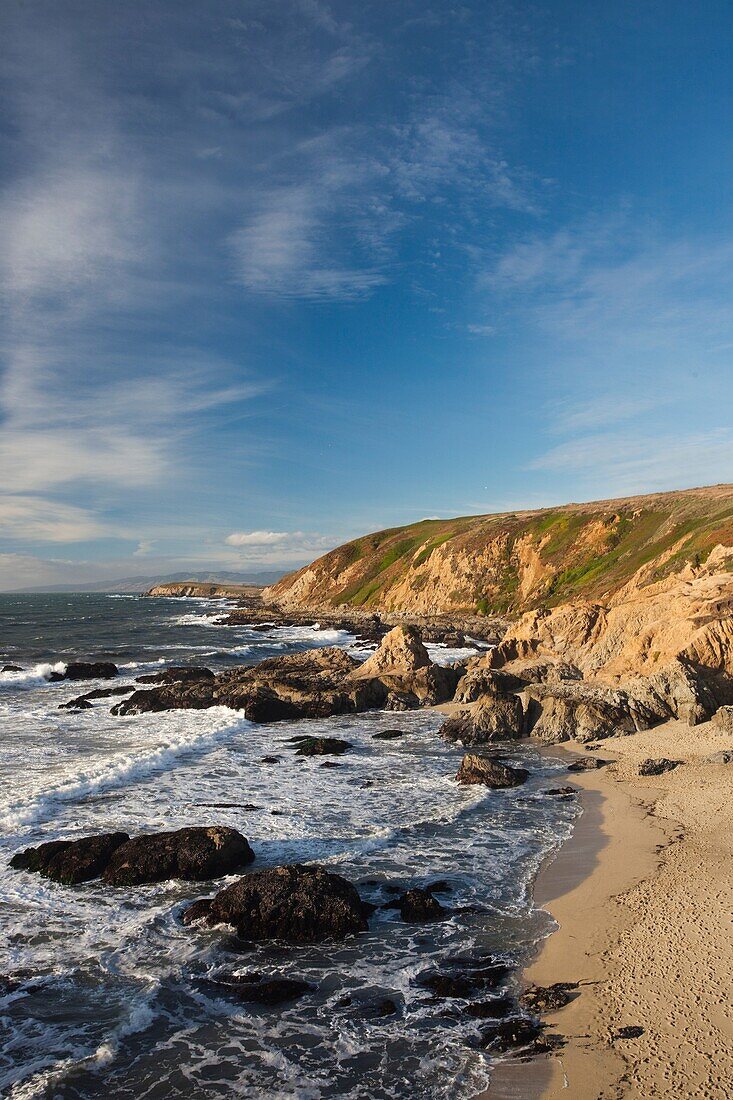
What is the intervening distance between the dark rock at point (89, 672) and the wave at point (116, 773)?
1915 centimetres

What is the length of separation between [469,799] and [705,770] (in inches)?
311

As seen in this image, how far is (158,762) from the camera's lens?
2464 centimetres

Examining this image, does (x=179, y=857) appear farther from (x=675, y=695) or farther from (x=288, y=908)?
(x=675, y=695)

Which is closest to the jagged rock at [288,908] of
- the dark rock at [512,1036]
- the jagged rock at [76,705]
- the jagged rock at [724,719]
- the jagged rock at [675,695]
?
the dark rock at [512,1036]

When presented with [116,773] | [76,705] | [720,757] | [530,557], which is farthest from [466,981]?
[530,557]

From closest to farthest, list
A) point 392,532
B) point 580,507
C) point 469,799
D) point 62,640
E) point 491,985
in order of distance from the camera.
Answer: point 491,985
point 469,799
point 62,640
point 580,507
point 392,532

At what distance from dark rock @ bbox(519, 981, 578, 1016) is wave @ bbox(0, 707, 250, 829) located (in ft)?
47.7

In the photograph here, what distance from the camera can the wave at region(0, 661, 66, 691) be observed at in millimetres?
44750

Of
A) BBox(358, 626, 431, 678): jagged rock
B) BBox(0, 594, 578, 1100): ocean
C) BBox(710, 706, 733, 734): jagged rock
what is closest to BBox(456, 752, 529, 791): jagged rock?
BBox(0, 594, 578, 1100): ocean

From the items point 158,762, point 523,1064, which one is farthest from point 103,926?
point 158,762

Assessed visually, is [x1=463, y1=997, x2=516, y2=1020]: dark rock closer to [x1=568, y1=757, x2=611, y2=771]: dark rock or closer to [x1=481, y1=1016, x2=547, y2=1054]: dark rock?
[x1=481, y1=1016, x2=547, y2=1054]: dark rock

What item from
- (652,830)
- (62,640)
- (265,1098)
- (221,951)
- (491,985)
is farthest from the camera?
(62,640)

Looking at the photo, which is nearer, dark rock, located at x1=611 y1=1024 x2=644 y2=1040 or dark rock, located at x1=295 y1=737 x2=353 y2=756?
dark rock, located at x1=611 y1=1024 x2=644 y2=1040

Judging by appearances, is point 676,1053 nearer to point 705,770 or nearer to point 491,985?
point 491,985
